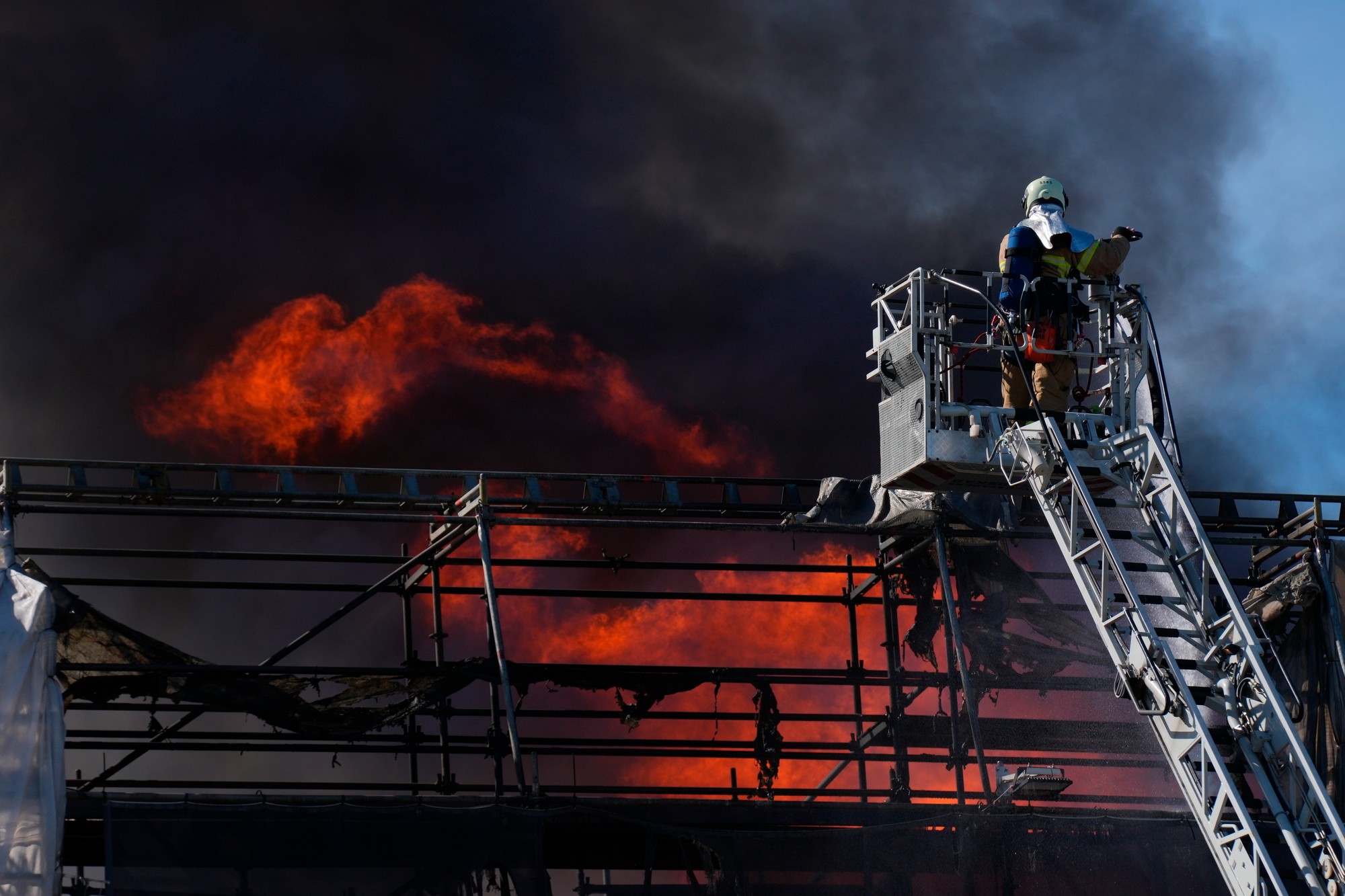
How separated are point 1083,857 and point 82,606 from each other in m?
10.9

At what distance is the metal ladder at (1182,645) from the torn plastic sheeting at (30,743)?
9288 mm

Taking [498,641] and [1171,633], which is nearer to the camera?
[1171,633]

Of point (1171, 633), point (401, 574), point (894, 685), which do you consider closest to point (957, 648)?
point (894, 685)

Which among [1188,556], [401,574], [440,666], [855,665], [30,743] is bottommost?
[30,743]

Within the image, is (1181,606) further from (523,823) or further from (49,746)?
(49,746)

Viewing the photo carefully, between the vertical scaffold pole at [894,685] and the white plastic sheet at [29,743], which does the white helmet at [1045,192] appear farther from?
the white plastic sheet at [29,743]

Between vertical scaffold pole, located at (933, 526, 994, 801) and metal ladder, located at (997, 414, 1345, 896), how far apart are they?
12.8 feet

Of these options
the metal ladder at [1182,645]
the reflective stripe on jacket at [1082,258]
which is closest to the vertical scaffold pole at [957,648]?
the metal ladder at [1182,645]

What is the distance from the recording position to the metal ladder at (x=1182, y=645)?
13453 millimetres

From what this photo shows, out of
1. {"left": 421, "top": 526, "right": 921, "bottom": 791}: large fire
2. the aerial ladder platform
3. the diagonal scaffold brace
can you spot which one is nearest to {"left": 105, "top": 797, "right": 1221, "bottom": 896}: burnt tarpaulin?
the aerial ladder platform

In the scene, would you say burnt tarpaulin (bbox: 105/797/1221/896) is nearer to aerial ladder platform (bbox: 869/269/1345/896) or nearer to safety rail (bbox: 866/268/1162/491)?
aerial ladder platform (bbox: 869/269/1345/896)

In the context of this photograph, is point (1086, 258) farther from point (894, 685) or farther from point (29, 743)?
point (29, 743)

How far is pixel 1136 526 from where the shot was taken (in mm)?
15273

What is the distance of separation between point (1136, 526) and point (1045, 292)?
8.10 ft
